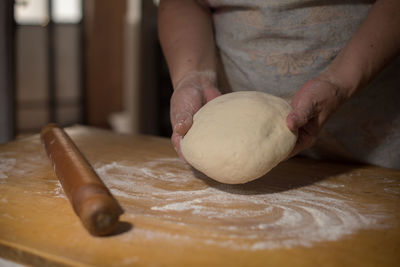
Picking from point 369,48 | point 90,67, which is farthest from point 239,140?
point 90,67

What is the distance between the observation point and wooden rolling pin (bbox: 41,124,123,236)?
776 mm

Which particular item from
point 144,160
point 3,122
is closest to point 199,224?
point 144,160

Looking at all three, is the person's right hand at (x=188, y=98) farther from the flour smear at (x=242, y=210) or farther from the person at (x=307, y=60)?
the flour smear at (x=242, y=210)

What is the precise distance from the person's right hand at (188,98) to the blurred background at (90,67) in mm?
2400

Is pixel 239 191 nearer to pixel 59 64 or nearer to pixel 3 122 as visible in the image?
pixel 3 122

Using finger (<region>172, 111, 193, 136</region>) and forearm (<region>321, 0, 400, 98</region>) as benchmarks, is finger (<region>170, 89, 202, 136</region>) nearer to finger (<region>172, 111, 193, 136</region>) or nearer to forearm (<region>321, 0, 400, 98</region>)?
finger (<region>172, 111, 193, 136</region>)

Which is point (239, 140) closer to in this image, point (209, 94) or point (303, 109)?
point (303, 109)

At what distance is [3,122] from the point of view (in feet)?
6.31

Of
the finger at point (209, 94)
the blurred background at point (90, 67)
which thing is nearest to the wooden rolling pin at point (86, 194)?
the finger at point (209, 94)

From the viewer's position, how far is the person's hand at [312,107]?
1.05 m

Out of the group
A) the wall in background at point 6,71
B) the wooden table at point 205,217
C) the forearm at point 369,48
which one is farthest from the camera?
the wall in background at point 6,71

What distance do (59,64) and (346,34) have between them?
4.49 m

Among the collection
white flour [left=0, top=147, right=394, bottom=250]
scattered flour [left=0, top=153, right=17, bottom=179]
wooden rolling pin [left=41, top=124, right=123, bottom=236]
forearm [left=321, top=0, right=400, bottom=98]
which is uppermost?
forearm [left=321, top=0, right=400, bottom=98]

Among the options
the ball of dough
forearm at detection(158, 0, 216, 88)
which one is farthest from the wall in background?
the ball of dough
